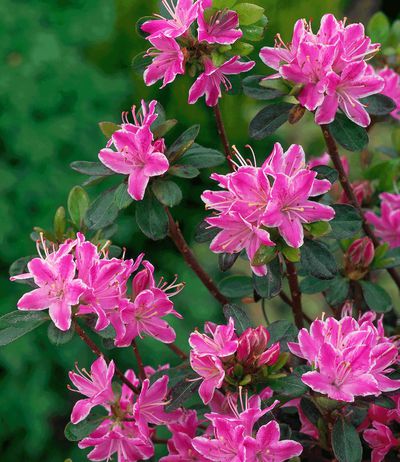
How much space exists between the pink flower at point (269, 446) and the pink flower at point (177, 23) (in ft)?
1.31

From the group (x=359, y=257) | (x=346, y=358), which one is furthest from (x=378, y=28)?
(x=346, y=358)

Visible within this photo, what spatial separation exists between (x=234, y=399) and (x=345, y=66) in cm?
35

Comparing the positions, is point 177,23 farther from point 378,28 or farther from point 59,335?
point 378,28

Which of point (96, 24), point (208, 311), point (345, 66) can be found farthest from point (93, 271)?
point (96, 24)

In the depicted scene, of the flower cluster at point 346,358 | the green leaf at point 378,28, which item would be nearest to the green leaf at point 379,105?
the flower cluster at point 346,358

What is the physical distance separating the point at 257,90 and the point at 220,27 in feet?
0.27

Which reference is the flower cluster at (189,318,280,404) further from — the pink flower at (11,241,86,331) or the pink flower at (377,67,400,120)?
the pink flower at (377,67,400,120)

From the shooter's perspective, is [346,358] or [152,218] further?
[152,218]

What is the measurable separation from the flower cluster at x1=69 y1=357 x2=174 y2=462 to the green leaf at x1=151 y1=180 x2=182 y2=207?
0.58 feet

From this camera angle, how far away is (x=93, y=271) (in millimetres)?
783

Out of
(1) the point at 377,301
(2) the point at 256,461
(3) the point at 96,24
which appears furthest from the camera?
(3) the point at 96,24

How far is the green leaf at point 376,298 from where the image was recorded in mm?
980

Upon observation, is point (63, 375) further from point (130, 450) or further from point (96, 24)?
point (130, 450)

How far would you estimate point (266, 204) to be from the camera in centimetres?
76
